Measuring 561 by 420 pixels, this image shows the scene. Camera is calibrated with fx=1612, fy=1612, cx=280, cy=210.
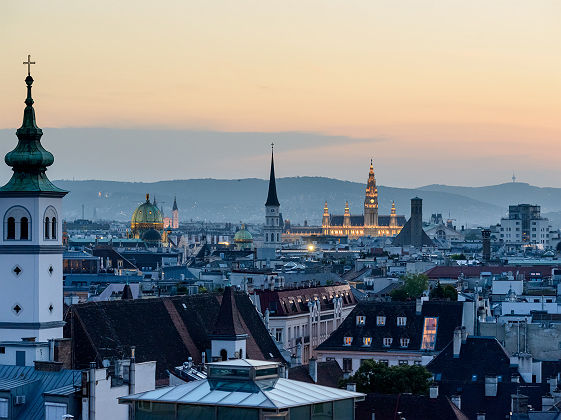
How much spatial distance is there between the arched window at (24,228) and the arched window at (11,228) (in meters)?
0.26

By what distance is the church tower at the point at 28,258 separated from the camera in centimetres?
6662

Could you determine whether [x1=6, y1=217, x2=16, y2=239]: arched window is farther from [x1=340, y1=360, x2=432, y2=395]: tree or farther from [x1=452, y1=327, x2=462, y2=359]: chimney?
[x1=452, y1=327, x2=462, y2=359]: chimney

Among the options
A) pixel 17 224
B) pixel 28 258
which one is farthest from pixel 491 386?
pixel 17 224

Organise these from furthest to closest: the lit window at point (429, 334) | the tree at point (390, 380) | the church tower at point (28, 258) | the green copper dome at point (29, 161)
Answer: the lit window at point (429, 334)
the tree at point (390, 380)
the green copper dome at point (29, 161)
the church tower at point (28, 258)

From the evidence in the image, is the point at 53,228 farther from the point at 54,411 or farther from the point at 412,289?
the point at 412,289

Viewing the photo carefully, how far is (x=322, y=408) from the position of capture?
39969 millimetres

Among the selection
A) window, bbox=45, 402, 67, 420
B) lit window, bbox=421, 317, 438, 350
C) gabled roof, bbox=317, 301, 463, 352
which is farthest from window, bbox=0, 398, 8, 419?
lit window, bbox=421, 317, 438, 350

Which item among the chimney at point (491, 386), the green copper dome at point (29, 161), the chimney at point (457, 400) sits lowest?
the chimney at point (457, 400)

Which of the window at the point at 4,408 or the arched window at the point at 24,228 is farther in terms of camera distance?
the arched window at the point at 24,228

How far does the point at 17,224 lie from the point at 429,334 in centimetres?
4143

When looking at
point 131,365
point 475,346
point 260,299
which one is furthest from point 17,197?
point 260,299

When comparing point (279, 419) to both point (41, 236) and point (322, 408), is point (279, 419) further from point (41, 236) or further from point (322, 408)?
point (41, 236)

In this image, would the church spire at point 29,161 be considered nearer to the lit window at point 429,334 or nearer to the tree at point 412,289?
the lit window at point 429,334

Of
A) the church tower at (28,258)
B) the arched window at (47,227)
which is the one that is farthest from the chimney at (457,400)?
the arched window at (47,227)
